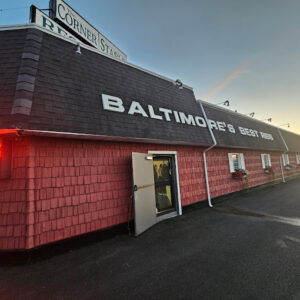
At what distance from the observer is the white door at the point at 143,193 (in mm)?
3912

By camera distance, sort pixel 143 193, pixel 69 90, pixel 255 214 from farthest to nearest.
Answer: pixel 255 214 → pixel 143 193 → pixel 69 90

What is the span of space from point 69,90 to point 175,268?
14.5 feet

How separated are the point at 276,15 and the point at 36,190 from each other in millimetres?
11036

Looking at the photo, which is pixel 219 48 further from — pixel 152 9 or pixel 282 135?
pixel 282 135

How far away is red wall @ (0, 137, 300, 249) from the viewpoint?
291 cm

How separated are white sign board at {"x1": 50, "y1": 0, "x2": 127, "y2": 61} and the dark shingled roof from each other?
3.44ft

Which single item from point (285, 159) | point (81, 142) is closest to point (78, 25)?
point (81, 142)

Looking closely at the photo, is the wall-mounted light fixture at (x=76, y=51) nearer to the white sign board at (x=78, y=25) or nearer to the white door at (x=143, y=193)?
the white sign board at (x=78, y=25)

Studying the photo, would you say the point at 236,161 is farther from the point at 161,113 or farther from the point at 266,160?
the point at 161,113

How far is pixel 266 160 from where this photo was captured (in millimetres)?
11531

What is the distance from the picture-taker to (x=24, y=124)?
9.01 feet

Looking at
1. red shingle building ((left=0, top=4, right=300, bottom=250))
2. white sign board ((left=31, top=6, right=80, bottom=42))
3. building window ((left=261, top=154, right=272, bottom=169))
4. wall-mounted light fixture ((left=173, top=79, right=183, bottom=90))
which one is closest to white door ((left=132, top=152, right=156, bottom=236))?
red shingle building ((left=0, top=4, right=300, bottom=250))

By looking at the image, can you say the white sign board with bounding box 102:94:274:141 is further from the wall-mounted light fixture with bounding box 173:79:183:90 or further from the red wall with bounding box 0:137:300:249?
the wall-mounted light fixture with bounding box 173:79:183:90

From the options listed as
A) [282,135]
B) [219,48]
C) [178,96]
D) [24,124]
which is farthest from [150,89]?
[282,135]
